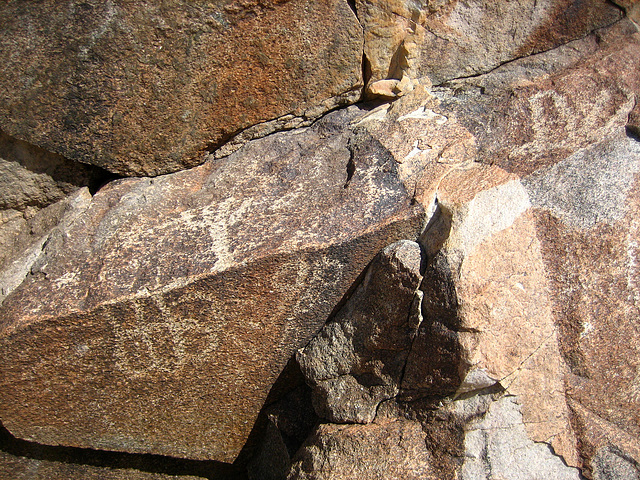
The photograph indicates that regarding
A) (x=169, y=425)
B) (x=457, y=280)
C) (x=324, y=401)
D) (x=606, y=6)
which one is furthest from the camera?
(x=606, y=6)

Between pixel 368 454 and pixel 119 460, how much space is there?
A: 89 cm

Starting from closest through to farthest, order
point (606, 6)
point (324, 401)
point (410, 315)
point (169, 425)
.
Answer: point (410, 315) → point (324, 401) → point (169, 425) → point (606, 6)

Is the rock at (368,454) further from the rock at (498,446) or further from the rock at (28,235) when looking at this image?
the rock at (28,235)

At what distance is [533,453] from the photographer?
1.16 m

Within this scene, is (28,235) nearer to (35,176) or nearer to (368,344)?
(35,176)

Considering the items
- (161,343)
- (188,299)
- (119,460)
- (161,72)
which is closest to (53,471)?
(119,460)

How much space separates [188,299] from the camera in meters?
1.29

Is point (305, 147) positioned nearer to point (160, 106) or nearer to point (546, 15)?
point (160, 106)

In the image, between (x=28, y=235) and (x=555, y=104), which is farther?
(x=28, y=235)

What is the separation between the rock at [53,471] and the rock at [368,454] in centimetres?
66

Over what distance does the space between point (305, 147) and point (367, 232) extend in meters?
0.47

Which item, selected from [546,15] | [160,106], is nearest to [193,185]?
[160,106]

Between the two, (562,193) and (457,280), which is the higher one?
(562,193)

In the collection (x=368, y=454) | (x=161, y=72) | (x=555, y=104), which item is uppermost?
(x=555, y=104)
